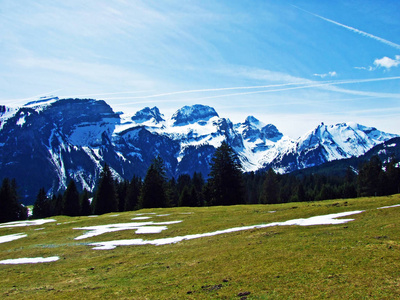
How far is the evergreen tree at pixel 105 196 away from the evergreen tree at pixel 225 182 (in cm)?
3516

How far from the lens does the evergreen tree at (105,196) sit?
9588 cm

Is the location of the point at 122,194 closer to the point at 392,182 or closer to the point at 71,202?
the point at 71,202

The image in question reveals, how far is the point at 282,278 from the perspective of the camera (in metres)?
14.9

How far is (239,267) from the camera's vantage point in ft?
59.0

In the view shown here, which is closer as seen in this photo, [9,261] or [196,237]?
[9,261]

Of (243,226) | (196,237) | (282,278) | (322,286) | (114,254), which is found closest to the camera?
(322,286)

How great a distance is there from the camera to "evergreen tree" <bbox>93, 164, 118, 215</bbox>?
3775 inches

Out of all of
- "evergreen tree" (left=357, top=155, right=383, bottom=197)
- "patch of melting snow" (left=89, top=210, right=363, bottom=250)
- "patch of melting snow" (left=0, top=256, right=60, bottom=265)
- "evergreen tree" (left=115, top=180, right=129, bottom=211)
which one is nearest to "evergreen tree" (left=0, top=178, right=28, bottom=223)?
"evergreen tree" (left=115, top=180, right=129, bottom=211)

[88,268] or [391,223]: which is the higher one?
[391,223]

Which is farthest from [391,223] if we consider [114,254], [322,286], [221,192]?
[221,192]

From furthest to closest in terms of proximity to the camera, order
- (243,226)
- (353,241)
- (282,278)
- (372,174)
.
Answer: (372,174), (243,226), (353,241), (282,278)

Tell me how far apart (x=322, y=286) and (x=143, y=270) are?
38.3 feet

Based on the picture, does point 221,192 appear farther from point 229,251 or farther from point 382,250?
point 382,250

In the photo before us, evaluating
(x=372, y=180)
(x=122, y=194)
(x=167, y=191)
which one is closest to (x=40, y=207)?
(x=122, y=194)
